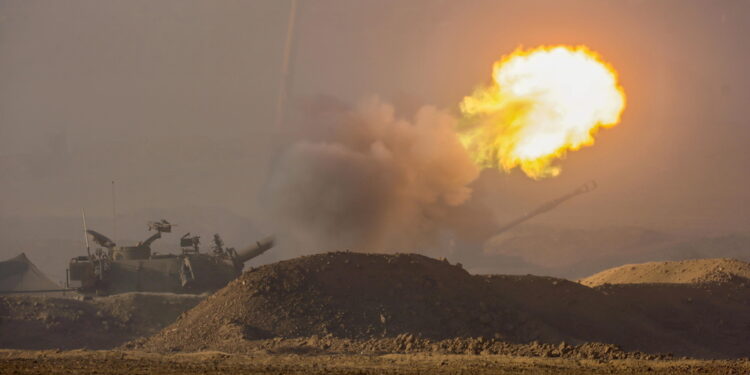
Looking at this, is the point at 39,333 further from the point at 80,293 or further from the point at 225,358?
the point at 225,358

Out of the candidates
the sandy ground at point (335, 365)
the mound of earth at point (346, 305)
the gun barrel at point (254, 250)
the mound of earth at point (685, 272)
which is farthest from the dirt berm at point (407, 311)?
the gun barrel at point (254, 250)

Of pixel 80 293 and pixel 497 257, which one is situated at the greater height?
pixel 497 257

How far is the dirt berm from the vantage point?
3123cm

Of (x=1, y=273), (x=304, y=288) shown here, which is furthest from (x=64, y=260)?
(x=304, y=288)

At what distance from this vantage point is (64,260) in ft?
443

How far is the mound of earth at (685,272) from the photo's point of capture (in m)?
43.5

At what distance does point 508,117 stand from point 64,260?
98.6 meters

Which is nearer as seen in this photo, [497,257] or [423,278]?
[423,278]

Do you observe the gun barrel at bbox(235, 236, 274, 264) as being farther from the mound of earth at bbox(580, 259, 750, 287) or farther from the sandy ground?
the sandy ground

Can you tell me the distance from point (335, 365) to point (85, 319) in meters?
19.0

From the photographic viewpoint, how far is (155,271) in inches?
1914

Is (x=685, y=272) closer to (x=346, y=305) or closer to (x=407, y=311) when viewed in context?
(x=407, y=311)

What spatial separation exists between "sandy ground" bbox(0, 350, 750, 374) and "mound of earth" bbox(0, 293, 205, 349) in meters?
10.1

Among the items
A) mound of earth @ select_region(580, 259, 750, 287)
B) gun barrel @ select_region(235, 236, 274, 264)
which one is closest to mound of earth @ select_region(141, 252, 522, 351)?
mound of earth @ select_region(580, 259, 750, 287)
